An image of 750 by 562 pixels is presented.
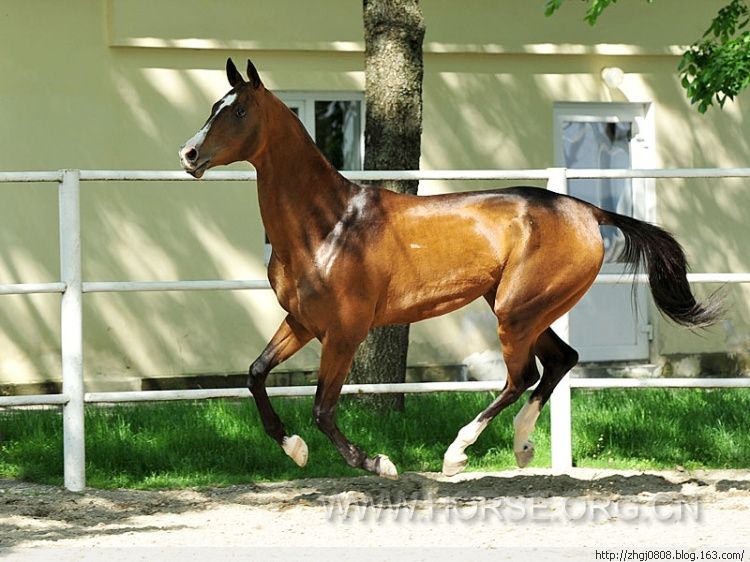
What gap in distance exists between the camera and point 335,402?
6340 mm

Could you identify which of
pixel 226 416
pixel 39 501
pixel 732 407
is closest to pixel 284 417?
pixel 226 416

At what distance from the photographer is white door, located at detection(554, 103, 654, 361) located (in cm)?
1218

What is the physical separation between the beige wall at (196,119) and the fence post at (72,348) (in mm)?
3875

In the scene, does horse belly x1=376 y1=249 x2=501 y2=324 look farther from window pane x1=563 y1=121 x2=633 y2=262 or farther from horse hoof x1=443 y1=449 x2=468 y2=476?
window pane x1=563 y1=121 x2=633 y2=262

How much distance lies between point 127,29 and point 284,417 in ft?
14.3

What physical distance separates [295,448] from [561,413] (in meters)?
1.75

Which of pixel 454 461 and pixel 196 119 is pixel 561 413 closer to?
pixel 454 461

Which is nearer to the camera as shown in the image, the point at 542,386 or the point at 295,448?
the point at 295,448

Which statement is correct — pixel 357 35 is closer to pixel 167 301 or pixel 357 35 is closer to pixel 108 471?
pixel 167 301

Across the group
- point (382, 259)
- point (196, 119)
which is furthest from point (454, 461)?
point (196, 119)

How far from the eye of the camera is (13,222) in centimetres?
1086

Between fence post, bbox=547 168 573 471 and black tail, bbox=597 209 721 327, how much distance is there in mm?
686

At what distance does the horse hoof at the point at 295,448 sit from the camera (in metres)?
6.40

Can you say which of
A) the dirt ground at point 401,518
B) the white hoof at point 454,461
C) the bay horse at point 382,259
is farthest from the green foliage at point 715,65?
the white hoof at point 454,461
